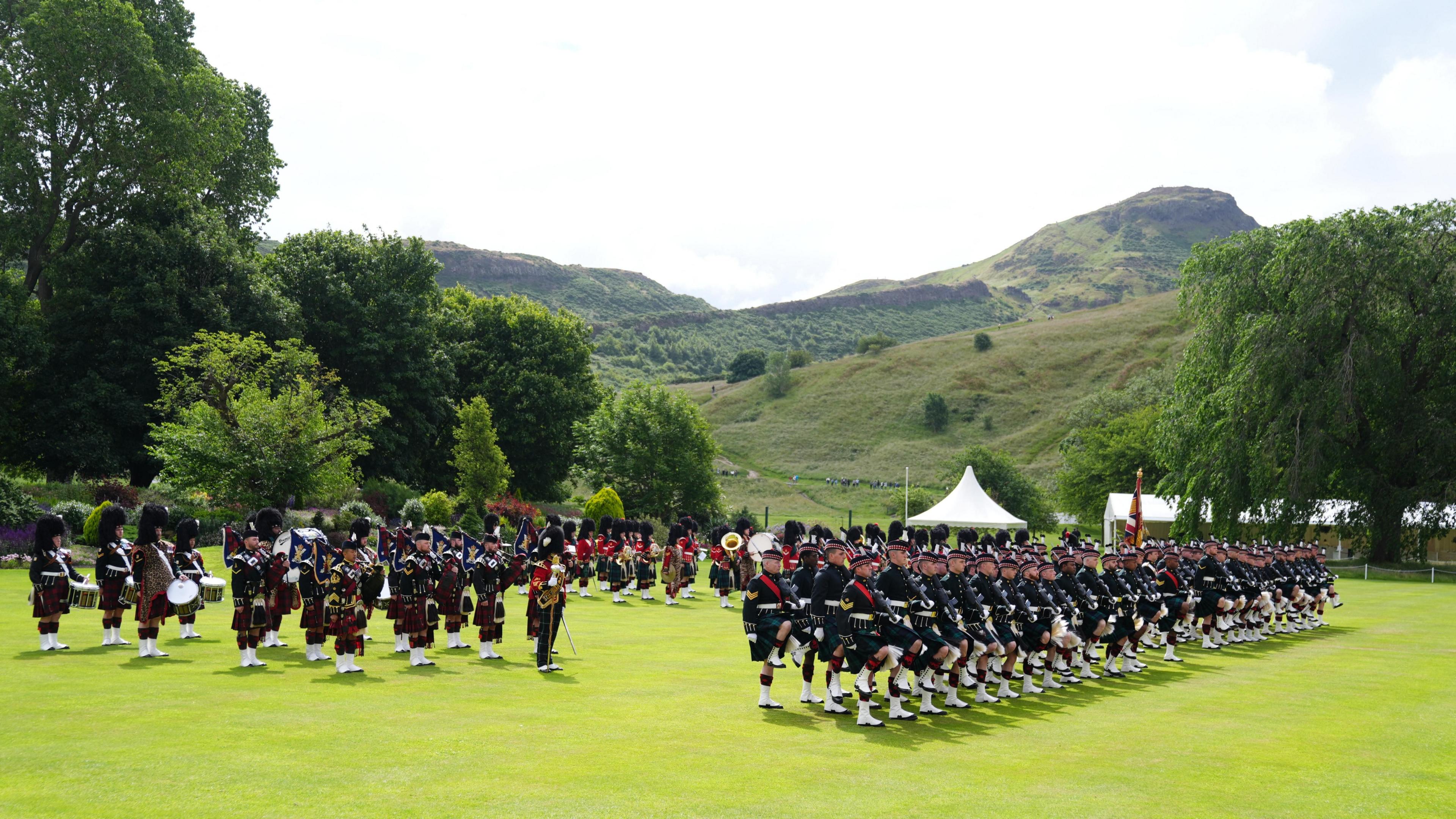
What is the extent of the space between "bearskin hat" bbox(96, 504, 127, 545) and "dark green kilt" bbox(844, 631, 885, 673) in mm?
11285

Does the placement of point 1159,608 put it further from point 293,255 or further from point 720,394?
point 720,394

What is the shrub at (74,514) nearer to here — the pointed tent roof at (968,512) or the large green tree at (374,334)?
the large green tree at (374,334)

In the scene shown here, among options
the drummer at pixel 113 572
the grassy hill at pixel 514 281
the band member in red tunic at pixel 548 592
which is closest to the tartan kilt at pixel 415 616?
the band member in red tunic at pixel 548 592

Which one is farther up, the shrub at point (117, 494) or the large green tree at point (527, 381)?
the large green tree at point (527, 381)

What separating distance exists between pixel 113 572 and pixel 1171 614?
1868cm

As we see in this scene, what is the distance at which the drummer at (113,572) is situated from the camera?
15.7 meters

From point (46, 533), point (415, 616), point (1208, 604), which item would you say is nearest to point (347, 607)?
point (415, 616)

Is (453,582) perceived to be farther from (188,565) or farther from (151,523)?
(151,523)

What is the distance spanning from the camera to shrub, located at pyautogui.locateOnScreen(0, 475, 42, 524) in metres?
28.2

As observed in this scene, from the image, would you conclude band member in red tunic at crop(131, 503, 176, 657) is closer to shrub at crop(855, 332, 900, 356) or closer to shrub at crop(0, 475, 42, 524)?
shrub at crop(0, 475, 42, 524)

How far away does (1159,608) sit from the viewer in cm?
1820

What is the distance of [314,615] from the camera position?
15.1 metres

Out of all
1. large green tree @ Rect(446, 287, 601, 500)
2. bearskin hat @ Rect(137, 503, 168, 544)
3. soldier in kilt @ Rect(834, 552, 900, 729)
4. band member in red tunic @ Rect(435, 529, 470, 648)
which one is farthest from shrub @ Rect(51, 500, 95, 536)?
soldier in kilt @ Rect(834, 552, 900, 729)

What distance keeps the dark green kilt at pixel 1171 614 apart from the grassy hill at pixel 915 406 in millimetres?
52558
